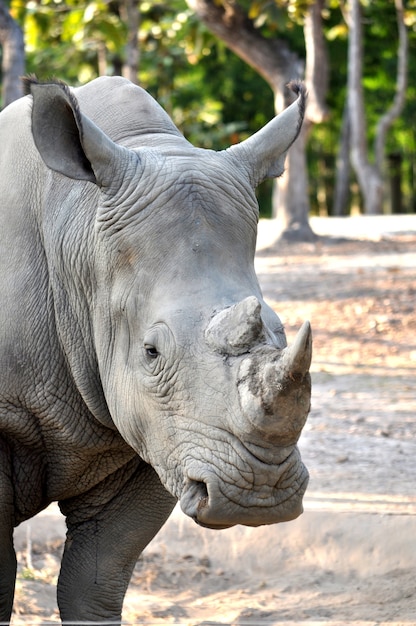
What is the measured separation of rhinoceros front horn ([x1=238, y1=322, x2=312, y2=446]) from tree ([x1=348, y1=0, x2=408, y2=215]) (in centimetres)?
2010

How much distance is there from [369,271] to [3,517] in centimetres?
1174

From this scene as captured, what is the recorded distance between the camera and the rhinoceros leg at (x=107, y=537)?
486 centimetres

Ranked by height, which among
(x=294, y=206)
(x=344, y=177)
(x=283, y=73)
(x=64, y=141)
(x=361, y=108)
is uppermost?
(x=64, y=141)

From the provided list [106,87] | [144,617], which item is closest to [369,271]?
[144,617]

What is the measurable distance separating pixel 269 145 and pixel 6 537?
6.11ft

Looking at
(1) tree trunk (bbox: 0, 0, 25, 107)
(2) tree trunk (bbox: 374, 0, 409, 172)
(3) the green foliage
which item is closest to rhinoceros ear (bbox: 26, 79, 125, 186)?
(1) tree trunk (bbox: 0, 0, 25, 107)

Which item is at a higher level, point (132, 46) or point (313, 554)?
point (313, 554)

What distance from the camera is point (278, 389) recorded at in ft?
10.8

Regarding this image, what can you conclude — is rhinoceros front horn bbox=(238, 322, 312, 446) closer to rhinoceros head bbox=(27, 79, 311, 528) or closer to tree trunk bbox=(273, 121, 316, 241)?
rhinoceros head bbox=(27, 79, 311, 528)

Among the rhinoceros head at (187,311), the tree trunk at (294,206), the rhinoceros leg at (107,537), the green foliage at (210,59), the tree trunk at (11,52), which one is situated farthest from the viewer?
the green foliage at (210,59)

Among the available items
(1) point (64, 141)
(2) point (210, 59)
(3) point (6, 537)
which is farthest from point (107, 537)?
(2) point (210, 59)

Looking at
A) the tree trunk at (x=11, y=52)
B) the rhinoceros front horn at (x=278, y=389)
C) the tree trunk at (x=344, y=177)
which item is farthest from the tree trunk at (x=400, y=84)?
the rhinoceros front horn at (x=278, y=389)

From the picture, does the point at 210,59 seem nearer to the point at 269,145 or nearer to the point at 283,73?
the point at 283,73

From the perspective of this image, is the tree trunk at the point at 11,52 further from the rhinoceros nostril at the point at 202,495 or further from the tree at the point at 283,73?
the rhinoceros nostril at the point at 202,495
